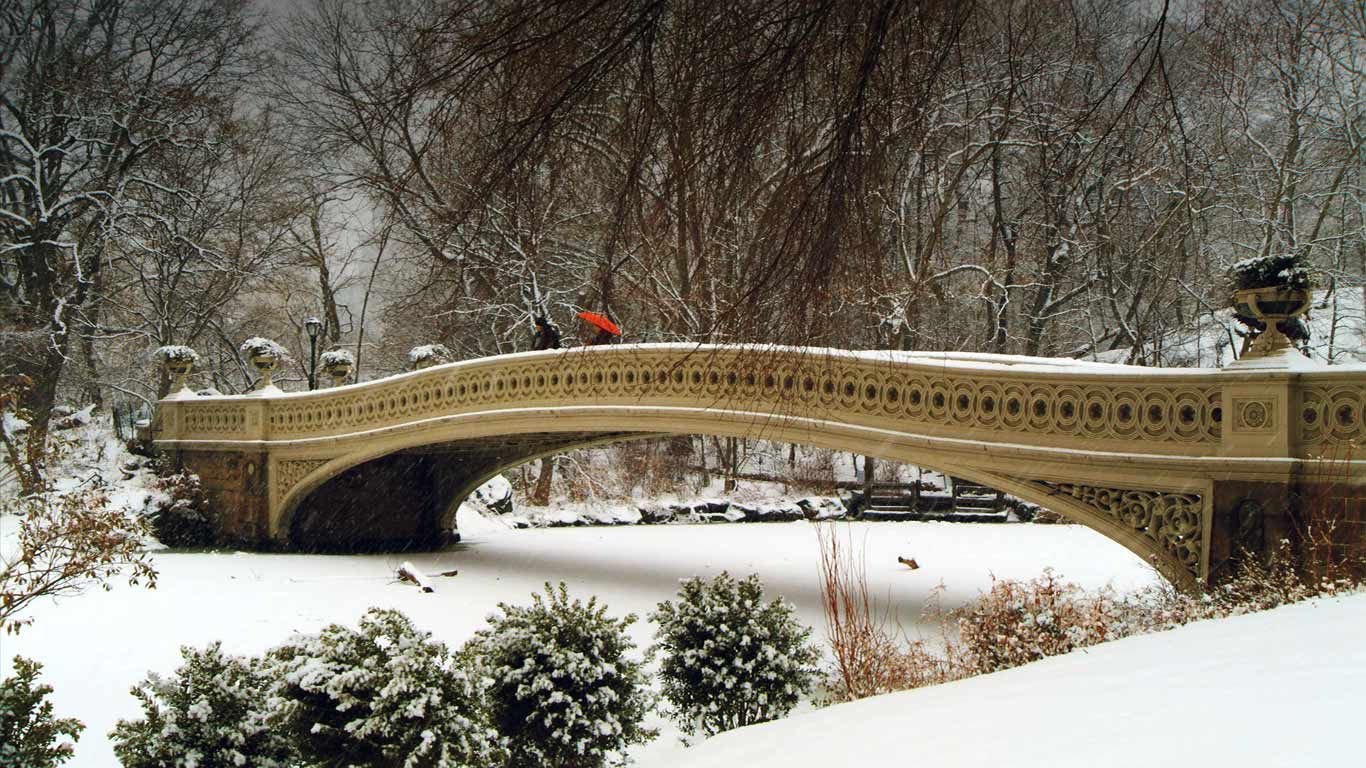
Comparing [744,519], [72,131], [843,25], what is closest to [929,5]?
[843,25]

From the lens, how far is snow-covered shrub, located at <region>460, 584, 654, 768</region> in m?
5.80

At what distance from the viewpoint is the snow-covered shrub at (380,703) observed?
5.07m

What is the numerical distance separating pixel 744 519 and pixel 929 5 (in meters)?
18.4

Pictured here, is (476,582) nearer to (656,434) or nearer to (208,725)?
(656,434)

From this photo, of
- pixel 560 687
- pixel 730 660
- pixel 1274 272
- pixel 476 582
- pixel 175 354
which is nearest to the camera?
pixel 560 687

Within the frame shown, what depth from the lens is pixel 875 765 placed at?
3.16 m

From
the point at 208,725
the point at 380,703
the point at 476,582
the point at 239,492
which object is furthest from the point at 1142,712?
the point at 239,492

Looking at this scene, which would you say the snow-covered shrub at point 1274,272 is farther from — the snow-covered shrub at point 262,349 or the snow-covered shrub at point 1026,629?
the snow-covered shrub at point 262,349

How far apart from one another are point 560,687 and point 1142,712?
363 cm

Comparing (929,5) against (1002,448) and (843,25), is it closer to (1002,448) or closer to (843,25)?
(843,25)

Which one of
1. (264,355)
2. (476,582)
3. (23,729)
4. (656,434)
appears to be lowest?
(476,582)

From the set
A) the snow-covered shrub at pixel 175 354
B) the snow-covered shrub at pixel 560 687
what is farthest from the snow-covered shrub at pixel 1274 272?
the snow-covered shrub at pixel 175 354

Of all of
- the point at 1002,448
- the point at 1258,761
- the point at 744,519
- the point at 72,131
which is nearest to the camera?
the point at 1258,761

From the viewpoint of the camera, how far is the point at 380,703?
5066 millimetres
